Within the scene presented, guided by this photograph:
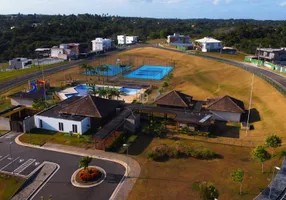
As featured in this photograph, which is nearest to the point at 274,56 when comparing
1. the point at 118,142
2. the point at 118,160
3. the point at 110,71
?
the point at 110,71

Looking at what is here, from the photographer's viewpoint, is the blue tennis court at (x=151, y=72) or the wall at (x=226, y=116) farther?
the blue tennis court at (x=151, y=72)

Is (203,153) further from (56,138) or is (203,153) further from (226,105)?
(56,138)

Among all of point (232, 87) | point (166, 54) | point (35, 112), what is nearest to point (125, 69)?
point (166, 54)

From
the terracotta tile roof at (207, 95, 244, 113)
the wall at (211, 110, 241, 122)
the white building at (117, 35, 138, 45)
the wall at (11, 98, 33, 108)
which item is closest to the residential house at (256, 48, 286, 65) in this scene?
the terracotta tile roof at (207, 95, 244, 113)

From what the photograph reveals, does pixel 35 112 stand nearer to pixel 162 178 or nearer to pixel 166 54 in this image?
pixel 162 178

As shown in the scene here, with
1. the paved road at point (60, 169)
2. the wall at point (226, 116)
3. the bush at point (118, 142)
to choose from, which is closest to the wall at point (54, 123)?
the paved road at point (60, 169)

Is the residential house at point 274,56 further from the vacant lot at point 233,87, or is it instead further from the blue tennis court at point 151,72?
the blue tennis court at point 151,72
